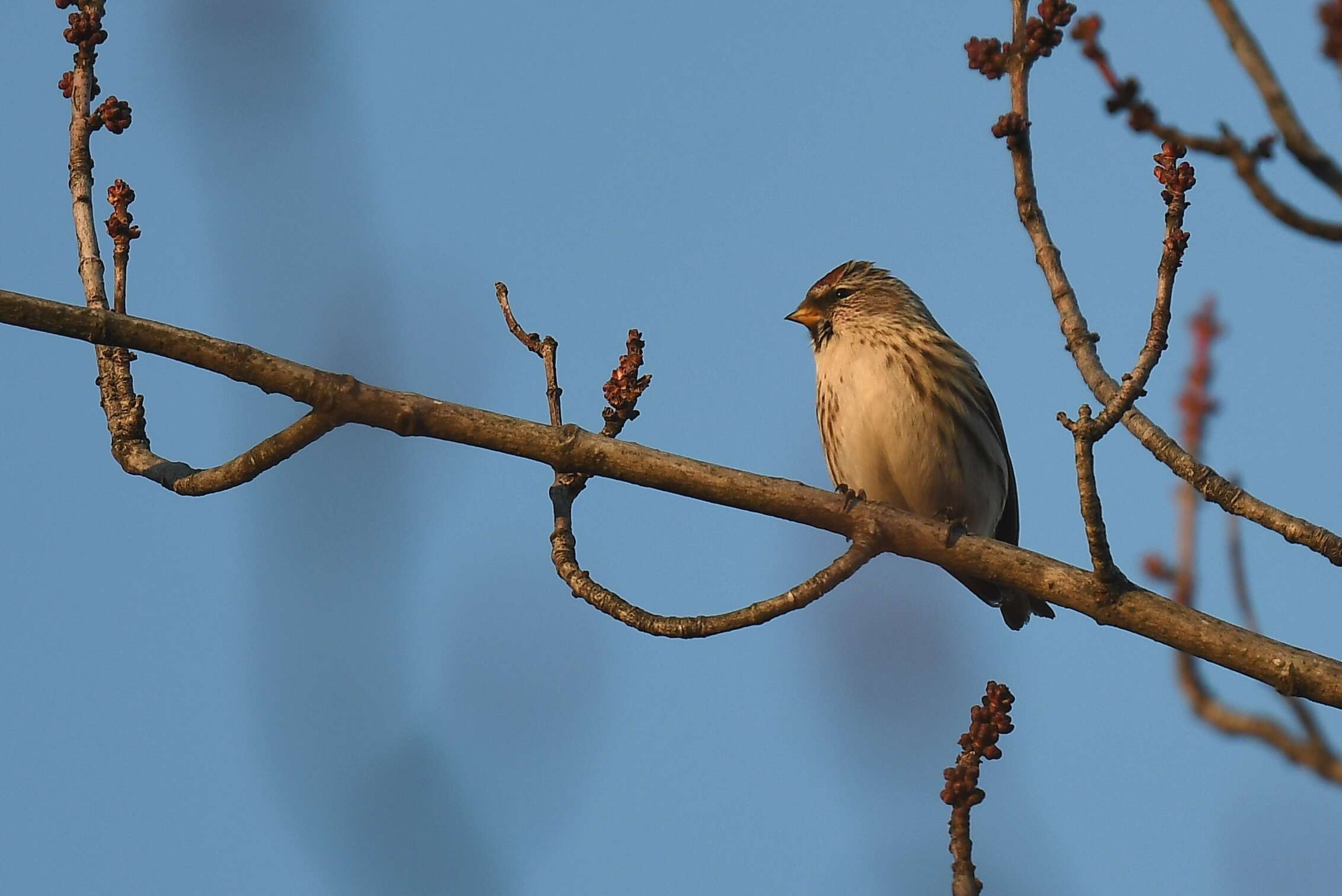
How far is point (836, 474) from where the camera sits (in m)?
6.37

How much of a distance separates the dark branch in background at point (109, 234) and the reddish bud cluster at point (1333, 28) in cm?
299

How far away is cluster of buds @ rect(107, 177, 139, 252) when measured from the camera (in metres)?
4.32

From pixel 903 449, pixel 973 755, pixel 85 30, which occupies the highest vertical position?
pixel 85 30

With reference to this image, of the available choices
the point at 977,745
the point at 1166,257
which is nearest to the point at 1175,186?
the point at 1166,257

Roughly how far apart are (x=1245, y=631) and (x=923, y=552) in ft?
2.85

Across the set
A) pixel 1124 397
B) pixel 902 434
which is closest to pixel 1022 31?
pixel 1124 397

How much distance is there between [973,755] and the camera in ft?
10.6

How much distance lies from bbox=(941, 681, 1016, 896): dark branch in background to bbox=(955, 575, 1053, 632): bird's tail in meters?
3.11

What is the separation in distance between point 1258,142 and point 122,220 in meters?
3.38

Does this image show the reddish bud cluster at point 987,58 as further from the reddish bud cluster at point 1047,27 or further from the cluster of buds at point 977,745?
the cluster of buds at point 977,745

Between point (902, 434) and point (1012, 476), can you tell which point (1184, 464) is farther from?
point (1012, 476)

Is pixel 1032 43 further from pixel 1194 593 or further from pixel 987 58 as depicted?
pixel 1194 593

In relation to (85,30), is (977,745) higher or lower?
lower

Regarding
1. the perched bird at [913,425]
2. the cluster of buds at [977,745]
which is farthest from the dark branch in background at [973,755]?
the perched bird at [913,425]
